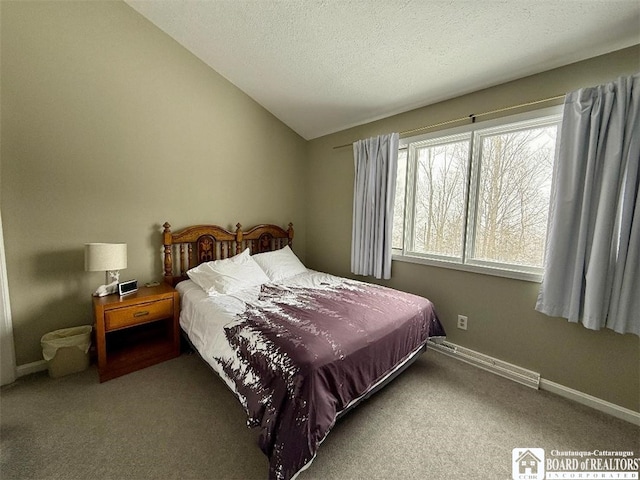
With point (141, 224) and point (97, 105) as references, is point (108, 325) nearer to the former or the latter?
point (141, 224)

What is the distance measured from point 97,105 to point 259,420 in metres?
2.76

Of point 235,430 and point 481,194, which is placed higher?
point 481,194

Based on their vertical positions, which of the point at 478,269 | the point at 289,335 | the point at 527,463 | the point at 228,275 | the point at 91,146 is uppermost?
the point at 91,146

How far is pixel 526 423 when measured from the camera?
1664mm

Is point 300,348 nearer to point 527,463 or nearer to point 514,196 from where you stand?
point 527,463

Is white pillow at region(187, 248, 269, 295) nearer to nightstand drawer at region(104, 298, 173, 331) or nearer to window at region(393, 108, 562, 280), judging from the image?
nightstand drawer at region(104, 298, 173, 331)

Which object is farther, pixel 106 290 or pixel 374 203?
pixel 374 203

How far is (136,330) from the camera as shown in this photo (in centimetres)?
248

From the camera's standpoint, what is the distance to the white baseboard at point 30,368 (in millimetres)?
1977

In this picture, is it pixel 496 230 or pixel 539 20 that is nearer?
pixel 539 20

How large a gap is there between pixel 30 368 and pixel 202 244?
160 centimetres

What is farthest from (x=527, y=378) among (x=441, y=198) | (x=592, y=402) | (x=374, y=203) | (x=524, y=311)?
(x=374, y=203)

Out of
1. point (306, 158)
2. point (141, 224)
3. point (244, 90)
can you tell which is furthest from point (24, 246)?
point (306, 158)

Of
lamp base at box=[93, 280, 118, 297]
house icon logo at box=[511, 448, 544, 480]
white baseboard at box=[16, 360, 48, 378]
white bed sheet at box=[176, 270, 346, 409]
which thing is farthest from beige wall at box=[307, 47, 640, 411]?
white baseboard at box=[16, 360, 48, 378]
